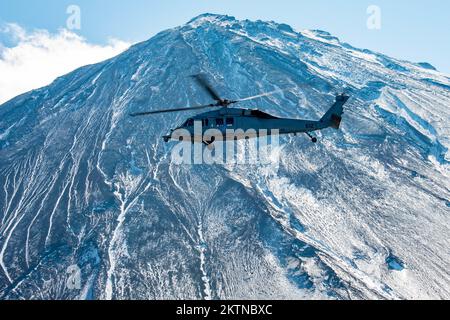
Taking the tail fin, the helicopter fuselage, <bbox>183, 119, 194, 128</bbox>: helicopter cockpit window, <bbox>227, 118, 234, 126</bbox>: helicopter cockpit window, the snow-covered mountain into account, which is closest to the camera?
the helicopter fuselage

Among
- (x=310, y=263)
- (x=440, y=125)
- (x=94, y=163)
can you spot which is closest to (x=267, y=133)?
(x=310, y=263)

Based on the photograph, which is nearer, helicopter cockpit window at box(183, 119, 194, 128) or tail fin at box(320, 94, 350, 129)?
helicopter cockpit window at box(183, 119, 194, 128)

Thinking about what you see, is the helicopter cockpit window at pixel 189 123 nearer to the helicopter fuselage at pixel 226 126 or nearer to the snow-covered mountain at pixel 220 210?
the helicopter fuselage at pixel 226 126

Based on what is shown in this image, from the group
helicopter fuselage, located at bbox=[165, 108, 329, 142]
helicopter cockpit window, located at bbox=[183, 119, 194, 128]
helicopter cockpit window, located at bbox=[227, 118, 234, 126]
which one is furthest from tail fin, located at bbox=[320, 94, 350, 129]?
helicopter cockpit window, located at bbox=[183, 119, 194, 128]

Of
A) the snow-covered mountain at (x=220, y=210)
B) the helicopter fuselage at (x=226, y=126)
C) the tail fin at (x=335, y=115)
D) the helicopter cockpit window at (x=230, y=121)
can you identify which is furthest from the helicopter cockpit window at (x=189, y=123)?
the snow-covered mountain at (x=220, y=210)

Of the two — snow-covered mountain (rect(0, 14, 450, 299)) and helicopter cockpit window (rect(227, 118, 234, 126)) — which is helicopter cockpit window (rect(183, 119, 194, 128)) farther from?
snow-covered mountain (rect(0, 14, 450, 299))

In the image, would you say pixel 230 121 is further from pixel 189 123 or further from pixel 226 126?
pixel 189 123

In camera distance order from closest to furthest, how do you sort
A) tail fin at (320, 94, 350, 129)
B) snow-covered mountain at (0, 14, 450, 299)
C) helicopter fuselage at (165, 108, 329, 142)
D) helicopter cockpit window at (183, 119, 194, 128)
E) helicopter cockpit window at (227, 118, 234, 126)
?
helicopter fuselage at (165, 108, 329, 142) → helicopter cockpit window at (227, 118, 234, 126) → helicopter cockpit window at (183, 119, 194, 128) → tail fin at (320, 94, 350, 129) → snow-covered mountain at (0, 14, 450, 299)

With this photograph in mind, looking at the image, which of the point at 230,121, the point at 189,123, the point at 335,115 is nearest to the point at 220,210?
the point at 335,115
